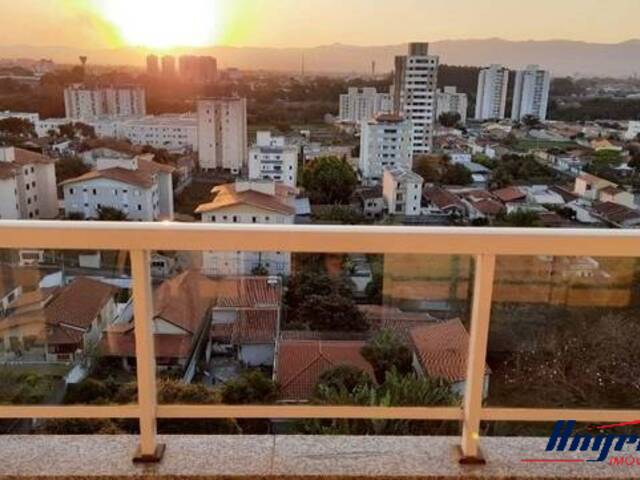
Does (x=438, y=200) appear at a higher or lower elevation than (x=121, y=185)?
lower

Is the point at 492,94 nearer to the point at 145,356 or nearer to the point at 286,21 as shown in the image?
the point at 286,21

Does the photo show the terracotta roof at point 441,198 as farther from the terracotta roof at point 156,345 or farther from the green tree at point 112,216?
the terracotta roof at point 156,345

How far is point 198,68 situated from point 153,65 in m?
1.93

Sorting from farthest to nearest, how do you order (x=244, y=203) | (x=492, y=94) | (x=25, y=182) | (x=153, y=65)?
(x=492, y=94)
(x=153, y=65)
(x=25, y=182)
(x=244, y=203)

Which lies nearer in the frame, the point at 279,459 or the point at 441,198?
the point at 279,459

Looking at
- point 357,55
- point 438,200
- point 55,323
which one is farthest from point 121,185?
point 55,323

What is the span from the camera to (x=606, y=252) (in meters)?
1.27

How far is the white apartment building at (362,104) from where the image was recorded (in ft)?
70.3

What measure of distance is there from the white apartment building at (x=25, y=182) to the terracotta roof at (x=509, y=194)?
10824mm

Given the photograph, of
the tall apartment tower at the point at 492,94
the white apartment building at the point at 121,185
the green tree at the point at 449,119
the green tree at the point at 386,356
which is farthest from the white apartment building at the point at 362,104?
the green tree at the point at 386,356

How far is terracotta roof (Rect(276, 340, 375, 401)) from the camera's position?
139cm

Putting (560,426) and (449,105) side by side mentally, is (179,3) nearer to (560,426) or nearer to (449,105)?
(560,426)

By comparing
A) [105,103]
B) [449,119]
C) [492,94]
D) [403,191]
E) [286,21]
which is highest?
[286,21]

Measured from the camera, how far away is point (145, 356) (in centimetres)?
135
